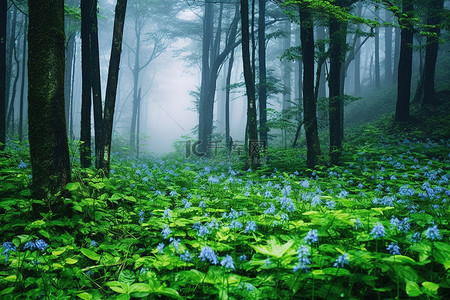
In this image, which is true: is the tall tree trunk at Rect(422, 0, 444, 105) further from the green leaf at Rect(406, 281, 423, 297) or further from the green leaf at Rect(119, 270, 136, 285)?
the green leaf at Rect(119, 270, 136, 285)

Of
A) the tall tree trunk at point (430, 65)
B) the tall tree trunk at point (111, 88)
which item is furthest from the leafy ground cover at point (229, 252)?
the tall tree trunk at point (430, 65)

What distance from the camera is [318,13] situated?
6949mm

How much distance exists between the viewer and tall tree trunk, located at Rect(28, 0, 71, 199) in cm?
327

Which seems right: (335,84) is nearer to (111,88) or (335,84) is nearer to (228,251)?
(111,88)

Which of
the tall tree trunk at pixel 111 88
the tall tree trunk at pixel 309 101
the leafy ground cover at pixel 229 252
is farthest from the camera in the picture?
the tall tree trunk at pixel 309 101

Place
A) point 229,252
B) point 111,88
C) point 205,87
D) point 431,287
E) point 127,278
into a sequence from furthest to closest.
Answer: point 205,87
point 111,88
point 229,252
point 127,278
point 431,287

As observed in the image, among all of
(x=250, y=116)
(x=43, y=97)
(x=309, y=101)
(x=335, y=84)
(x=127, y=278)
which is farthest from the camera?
(x=335, y=84)

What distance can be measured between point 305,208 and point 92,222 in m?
2.64

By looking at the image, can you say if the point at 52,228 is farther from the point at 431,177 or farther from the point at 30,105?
the point at 431,177

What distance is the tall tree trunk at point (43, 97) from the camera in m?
3.27

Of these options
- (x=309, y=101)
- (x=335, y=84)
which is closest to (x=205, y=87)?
(x=335, y=84)

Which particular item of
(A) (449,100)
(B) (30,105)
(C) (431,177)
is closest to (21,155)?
(B) (30,105)

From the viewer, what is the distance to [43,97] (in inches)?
129

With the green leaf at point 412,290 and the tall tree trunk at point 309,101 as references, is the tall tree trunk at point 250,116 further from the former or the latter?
the green leaf at point 412,290
